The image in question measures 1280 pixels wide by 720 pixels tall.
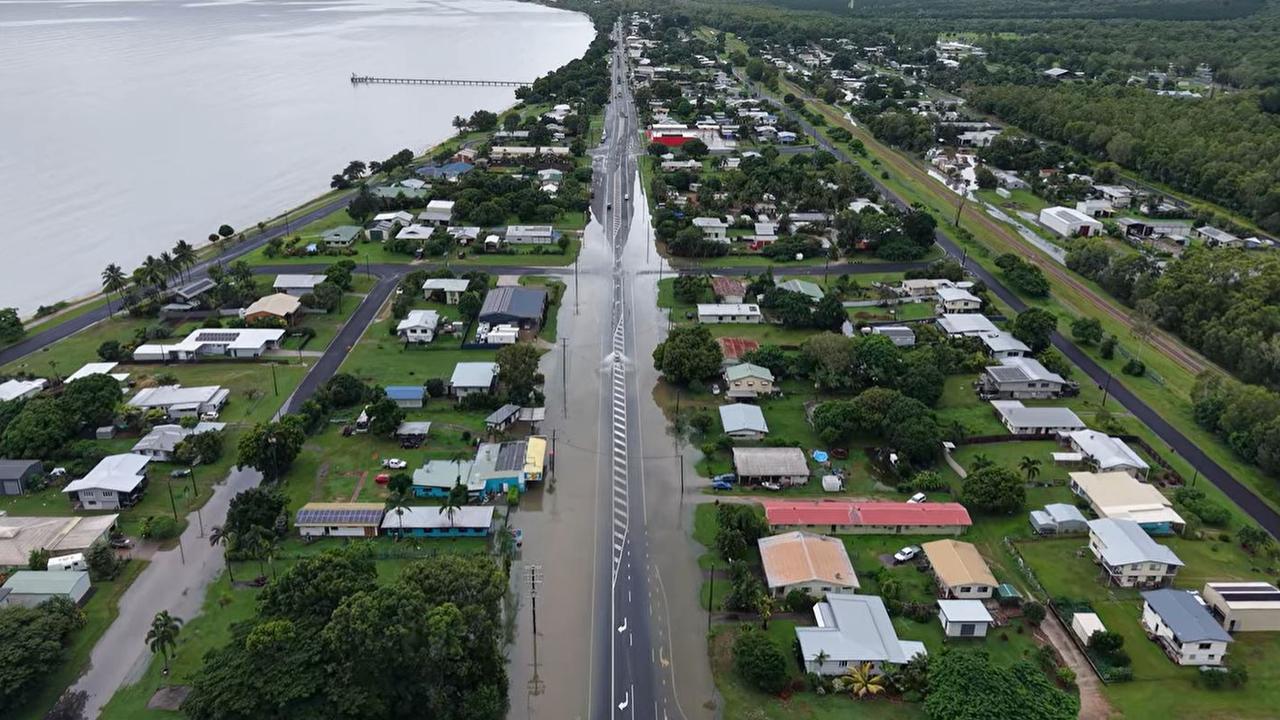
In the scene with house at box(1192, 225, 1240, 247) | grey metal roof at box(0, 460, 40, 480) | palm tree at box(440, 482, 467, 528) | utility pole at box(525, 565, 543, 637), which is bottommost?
utility pole at box(525, 565, 543, 637)

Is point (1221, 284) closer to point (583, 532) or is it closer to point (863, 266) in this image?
point (863, 266)

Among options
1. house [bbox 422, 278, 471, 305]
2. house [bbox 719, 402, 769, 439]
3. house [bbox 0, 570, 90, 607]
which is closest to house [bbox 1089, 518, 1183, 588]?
house [bbox 719, 402, 769, 439]

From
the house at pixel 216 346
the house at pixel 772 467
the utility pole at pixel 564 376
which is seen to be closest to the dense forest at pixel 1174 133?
the house at pixel 772 467

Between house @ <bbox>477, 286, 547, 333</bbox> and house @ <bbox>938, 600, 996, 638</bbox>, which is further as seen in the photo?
house @ <bbox>477, 286, 547, 333</bbox>

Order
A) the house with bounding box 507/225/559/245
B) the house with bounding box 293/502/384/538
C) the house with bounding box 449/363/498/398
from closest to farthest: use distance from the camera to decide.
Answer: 1. the house with bounding box 293/502/384/538
2. the house with bounding box 449/363/498/398
3. the house with bounding box 507/225/559/245

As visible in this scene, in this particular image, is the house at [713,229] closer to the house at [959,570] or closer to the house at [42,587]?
the house at [959,570]

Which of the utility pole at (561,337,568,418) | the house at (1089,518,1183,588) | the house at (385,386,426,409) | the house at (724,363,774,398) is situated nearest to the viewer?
the house at (1089,518,1183,588)

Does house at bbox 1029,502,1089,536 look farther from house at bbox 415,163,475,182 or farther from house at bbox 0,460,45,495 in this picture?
house at bbox 415,163,475,182
